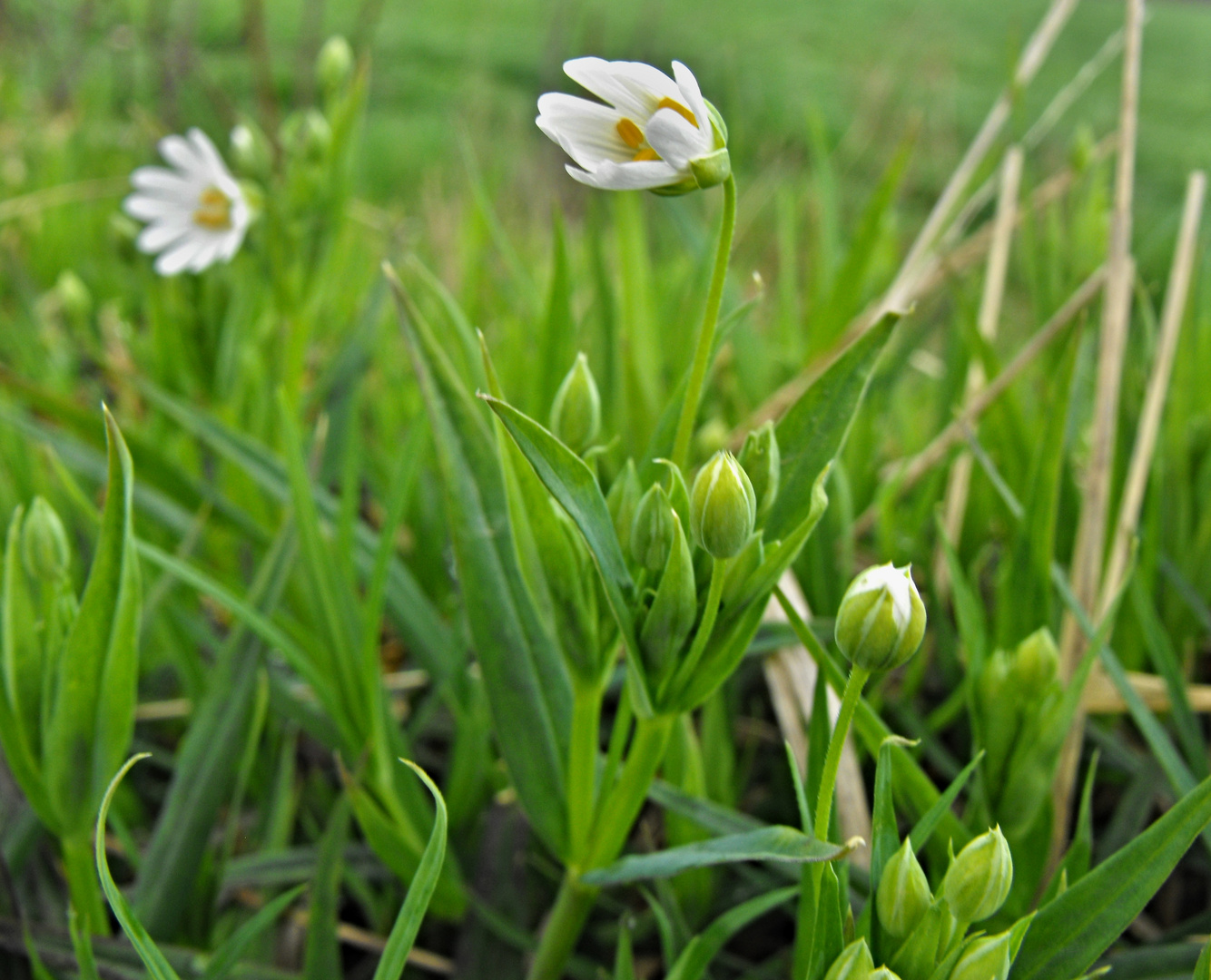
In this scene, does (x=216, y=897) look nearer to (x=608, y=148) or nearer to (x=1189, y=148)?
(x=608, y=148)

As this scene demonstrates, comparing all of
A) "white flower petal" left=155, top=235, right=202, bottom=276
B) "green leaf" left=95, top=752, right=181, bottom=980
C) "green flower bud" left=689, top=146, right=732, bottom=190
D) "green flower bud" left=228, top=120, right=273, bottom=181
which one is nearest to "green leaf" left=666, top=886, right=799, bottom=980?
"green leaf" left=95, top=752, right=181, bottom=980

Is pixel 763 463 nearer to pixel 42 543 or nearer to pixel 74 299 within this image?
pixel 42 543

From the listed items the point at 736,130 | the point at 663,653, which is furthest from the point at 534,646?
the point at 736,130

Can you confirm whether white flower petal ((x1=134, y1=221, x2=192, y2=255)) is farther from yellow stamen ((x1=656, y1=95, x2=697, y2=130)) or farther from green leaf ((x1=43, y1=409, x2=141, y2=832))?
yellow stamen ((x1=656, y1=95, x2=697, y2=130))

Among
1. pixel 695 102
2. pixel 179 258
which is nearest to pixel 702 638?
pixel 695 102

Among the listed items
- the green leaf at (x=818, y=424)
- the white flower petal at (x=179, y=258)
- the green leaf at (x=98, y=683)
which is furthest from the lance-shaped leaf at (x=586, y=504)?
the white flower petal at (x=179, y=258)

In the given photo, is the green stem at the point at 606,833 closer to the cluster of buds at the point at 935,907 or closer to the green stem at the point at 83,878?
the cluster of buds at the point at 935,907
